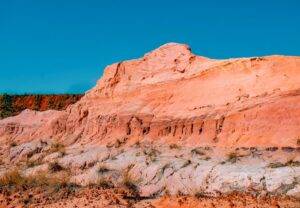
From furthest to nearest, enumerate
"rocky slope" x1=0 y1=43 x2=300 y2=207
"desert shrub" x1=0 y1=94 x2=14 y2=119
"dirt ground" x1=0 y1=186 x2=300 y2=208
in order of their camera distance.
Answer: "desert shrub" x1=0 y1=94 x2=14 y2=119, "rocky slope" x1=0 y1=43 x2=300 y2=207, "dirt ground" x1=0 y1=186 x2=300 y2=208

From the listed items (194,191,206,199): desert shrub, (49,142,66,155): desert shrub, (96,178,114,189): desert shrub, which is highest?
(49,142,66,155): desert shrub

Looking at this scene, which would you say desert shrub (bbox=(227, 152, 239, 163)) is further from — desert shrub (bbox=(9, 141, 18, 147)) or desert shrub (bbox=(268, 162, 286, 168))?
desert shrub (bbox=(9, 141, 18, 147))

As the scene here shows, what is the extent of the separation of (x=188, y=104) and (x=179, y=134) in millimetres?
1265

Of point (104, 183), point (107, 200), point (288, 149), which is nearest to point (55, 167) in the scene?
point (104, 183)

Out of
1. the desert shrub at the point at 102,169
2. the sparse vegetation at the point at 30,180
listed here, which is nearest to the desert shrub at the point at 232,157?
the desert shrub at the point at 102,169

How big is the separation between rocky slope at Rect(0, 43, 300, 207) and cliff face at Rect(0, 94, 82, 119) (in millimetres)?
28494

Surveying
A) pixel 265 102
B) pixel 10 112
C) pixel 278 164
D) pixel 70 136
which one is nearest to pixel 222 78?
pixel 265 102

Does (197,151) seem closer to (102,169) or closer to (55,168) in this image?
(102,169)

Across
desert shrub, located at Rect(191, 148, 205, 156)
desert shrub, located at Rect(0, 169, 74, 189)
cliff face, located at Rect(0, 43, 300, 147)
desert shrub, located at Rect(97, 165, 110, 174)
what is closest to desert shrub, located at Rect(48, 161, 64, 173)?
desert shrub, located at Rect(0, 169, 74, 189)

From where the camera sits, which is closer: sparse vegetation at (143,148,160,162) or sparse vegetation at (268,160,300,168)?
sparse vegetation at (268,160,300,168)

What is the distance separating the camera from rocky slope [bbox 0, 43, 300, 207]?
18.9m

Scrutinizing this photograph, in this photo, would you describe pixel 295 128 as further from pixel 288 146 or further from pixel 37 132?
pixel 37 132

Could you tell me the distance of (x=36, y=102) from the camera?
63375 mm

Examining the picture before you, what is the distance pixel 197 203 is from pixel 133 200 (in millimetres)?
2362
